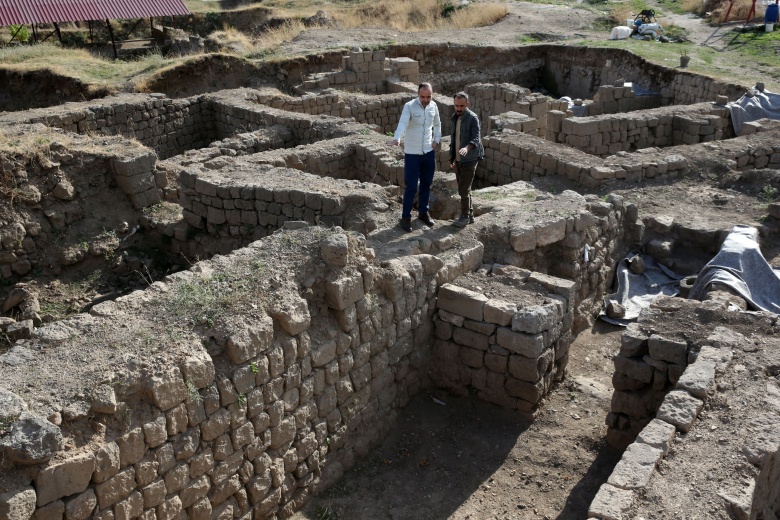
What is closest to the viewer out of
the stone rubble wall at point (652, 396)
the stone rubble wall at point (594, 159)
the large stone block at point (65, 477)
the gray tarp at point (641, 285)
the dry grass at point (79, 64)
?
the large stone block at point (65, 477)

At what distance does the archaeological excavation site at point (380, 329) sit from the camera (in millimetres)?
5148

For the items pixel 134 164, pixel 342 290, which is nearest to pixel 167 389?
pixel 342 290

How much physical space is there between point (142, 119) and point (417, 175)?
8315 mm

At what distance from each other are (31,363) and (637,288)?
25.7 feet

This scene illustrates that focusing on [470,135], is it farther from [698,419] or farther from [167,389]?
[167,389]

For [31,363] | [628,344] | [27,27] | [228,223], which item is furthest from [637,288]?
[27,27]

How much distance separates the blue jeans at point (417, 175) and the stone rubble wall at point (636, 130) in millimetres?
6279

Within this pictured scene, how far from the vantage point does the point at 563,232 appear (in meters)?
9.19

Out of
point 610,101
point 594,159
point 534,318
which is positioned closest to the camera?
point 534,318

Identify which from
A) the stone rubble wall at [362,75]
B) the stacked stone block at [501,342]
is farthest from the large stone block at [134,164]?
the stone rubble wall at [362,75]

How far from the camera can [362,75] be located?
62.8 feet

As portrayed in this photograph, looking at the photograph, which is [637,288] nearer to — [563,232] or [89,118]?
[563,232]

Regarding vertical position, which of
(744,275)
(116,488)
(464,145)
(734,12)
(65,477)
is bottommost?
(734,12)

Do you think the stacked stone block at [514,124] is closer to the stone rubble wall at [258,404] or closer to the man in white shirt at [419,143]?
the man in white shirt at [419,143]
